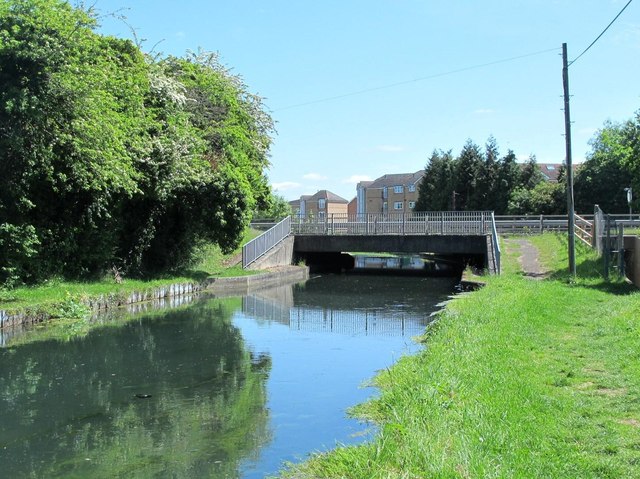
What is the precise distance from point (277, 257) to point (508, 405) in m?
31.2

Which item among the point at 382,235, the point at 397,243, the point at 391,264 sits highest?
the point at 382,235

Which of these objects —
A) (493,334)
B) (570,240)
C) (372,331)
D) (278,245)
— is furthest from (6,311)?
(278,245)

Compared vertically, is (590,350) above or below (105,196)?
below

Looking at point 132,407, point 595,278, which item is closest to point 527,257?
point 595,278

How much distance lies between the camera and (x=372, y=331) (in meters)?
16.9

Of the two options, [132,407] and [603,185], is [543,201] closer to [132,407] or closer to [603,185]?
[603,185]

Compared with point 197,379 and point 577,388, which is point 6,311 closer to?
point 197,379

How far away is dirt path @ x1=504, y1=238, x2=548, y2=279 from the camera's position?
25.6 metres

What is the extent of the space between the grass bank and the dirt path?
12.2 metres

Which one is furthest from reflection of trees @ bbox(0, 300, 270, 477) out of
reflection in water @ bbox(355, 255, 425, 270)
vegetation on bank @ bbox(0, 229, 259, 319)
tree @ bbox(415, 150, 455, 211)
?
tree @ bbox(415, 150, 455, 211)

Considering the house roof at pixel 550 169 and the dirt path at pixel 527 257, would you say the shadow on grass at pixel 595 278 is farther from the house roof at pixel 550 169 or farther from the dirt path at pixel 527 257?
the house roof at pixel 550 169

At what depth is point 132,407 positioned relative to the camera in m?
9.33

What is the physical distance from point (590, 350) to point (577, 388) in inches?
103

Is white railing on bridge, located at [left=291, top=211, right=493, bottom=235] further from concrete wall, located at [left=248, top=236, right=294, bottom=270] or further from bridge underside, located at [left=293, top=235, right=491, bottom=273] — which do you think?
concrete wall, located at [left=248, top=236, right=294, bottom=270]
